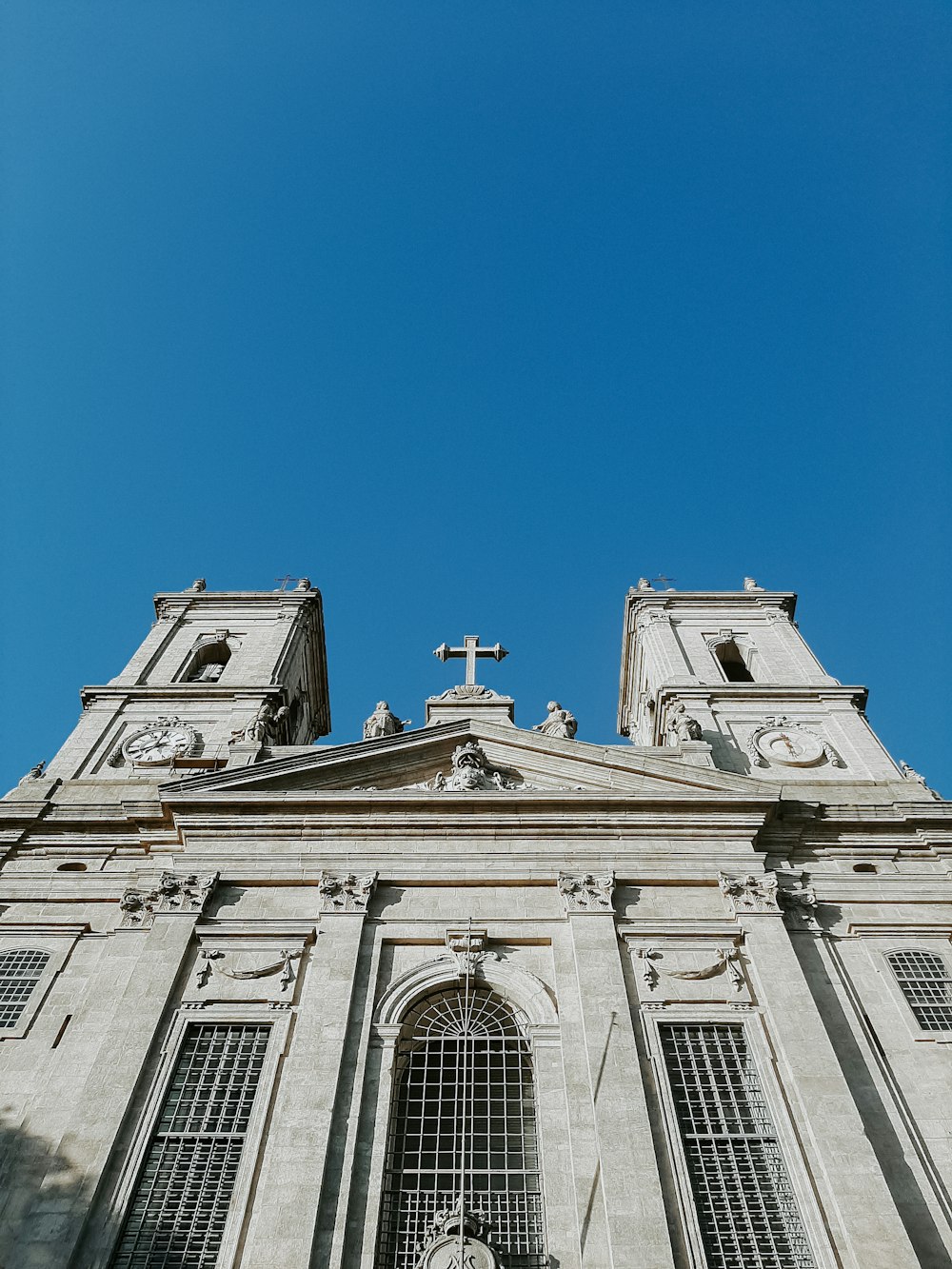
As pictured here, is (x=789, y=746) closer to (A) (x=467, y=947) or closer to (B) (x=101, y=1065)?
(A) (x=467, y=947)

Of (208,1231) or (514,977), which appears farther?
(514,977)

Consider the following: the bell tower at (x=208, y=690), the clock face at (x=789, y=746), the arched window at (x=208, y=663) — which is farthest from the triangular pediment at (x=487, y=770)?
the arched window at (x=208, y=663)

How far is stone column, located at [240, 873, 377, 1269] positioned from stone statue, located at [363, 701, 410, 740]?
16.6 ft

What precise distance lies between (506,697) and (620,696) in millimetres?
9283

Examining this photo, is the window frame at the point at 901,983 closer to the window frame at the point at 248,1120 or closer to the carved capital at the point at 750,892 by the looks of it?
the carved capital at the point at 750,892

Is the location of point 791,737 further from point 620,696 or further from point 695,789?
point 620,696

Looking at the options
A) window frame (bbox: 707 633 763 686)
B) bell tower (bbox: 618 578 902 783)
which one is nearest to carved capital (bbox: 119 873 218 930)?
bell tower (bbox: 618 578 902 783)

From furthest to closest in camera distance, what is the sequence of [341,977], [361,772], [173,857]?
1. [361,772]
2. [173,857]
3. [341,977]

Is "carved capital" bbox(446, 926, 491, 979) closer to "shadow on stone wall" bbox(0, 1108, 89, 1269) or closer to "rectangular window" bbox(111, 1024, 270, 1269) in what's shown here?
"rectangular window" bbox(111, 1024, 270, 1269)

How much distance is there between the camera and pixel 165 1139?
13789mm

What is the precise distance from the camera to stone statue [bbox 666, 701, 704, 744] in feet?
71.7

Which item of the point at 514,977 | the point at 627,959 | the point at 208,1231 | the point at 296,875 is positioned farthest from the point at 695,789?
the point at 208,1231

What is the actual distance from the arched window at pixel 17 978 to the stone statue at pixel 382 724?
7311 mm

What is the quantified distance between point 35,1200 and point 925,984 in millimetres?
12618
